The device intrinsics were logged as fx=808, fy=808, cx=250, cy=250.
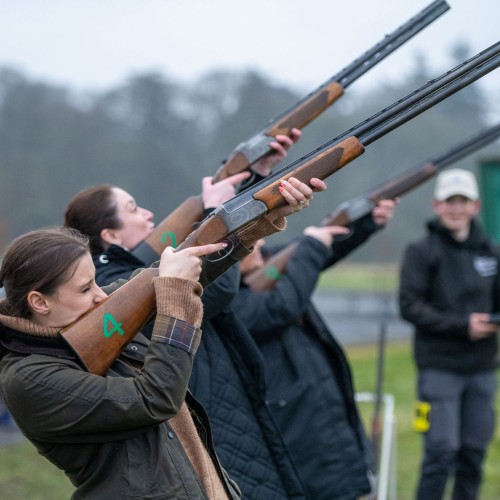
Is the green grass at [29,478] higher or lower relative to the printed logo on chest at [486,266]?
lower

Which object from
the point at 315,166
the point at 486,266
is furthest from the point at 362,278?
the point at 315,166

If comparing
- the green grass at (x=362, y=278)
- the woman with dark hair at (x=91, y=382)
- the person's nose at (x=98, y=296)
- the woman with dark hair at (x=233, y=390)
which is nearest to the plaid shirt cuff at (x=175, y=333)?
the woman with dark hair at (x=91, y=382)

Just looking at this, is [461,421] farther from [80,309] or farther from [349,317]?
[349,317]

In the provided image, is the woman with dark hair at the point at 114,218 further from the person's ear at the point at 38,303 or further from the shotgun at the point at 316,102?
the person's ear at the point at 38,303

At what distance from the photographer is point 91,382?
7.44 feet

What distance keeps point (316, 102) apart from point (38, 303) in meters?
2.25

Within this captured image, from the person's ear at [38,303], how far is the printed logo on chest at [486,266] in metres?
3.76

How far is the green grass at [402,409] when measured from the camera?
659 centimetres

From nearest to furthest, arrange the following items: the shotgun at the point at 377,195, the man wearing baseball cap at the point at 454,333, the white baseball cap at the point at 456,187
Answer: the shotgun at the point at 377,195
the man wearing baseball cap at the point at 454,333
the white baseball cap at the point at 456,187

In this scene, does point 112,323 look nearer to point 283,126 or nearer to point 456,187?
point 283,126

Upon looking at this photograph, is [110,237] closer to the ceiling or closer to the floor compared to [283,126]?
closer to the floor

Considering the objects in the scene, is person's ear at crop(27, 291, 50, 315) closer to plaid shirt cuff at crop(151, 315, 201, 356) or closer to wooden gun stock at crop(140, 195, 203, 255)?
plaid shirt cuff at crop(151, 315, 201, 356)

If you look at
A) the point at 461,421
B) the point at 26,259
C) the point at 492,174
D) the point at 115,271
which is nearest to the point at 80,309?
the point at 26,259

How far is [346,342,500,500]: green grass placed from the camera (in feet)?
21.6
